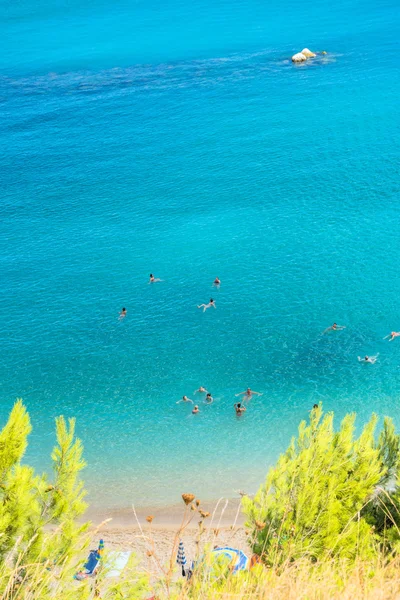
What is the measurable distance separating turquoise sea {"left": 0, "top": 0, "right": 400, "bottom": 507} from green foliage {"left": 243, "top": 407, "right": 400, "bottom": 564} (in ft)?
26.0

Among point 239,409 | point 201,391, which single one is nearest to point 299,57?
point 201,391

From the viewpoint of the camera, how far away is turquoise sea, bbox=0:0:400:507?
2397cm

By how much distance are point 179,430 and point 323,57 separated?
52.8 meters

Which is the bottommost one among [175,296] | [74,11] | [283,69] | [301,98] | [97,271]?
[175,296]

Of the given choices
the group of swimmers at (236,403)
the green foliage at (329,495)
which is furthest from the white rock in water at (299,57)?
the green foliage at (329,495)

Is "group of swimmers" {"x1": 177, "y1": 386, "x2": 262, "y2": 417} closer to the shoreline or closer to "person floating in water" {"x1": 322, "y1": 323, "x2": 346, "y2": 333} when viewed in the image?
the shoreline

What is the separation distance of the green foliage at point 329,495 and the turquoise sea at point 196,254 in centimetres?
794

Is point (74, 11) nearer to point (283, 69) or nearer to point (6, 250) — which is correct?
point (283, 69)

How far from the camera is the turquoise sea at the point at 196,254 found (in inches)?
944

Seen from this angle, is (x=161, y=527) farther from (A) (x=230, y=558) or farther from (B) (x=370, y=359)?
(B) (x=370, y=359)

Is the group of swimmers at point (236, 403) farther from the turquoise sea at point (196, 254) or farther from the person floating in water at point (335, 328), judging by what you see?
the person floating in water at point (335, 328)

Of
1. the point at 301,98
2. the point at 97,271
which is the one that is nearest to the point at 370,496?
the point at 97,271

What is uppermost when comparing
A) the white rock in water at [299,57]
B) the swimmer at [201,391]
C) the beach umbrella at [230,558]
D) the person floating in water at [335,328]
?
the white rock in water at [299,57]

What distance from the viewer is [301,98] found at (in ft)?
180
